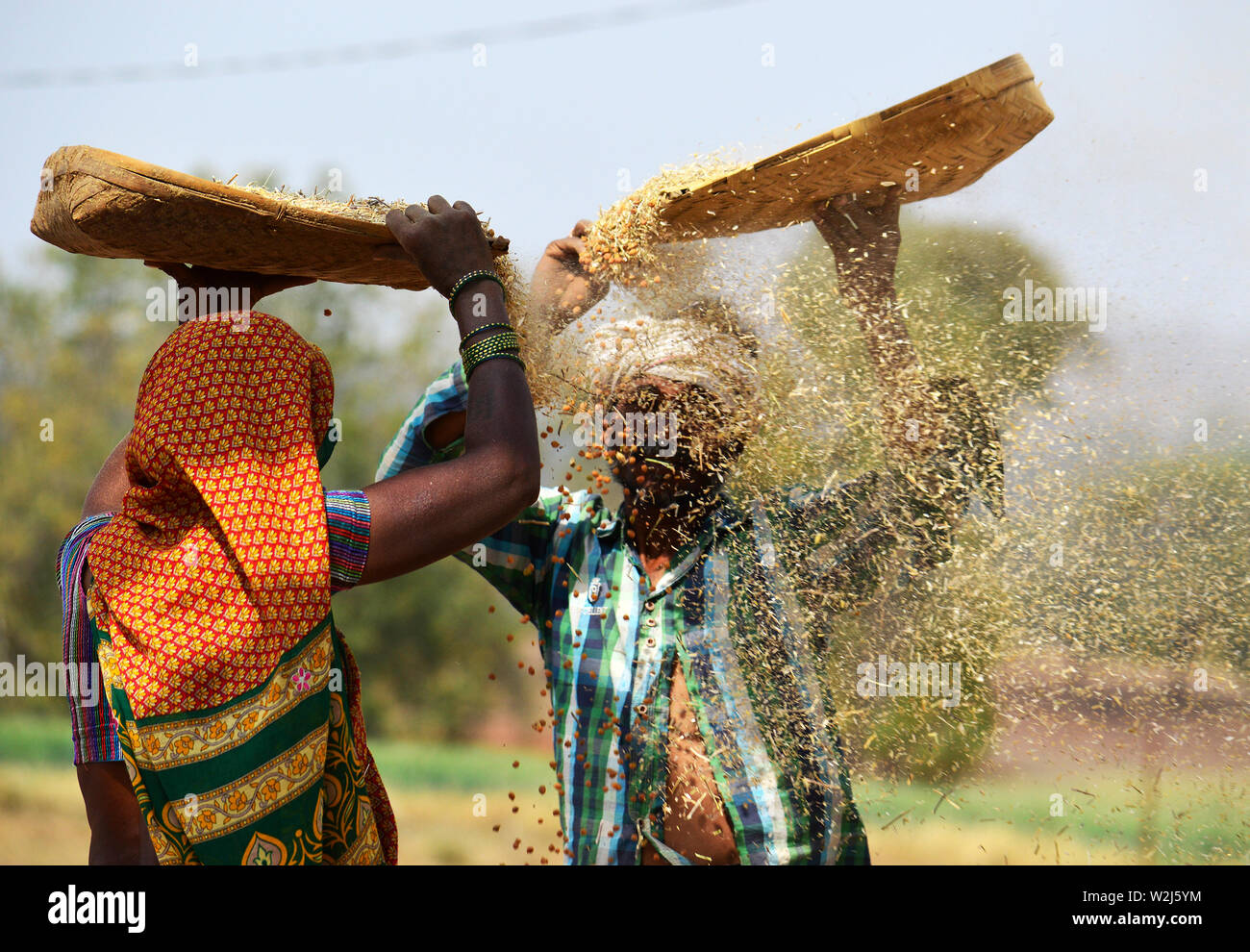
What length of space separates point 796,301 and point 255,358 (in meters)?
1.22

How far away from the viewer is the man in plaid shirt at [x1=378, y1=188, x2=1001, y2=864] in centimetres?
222

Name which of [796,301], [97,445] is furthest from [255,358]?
[97,445]

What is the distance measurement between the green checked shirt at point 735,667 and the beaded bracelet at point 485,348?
659 mm

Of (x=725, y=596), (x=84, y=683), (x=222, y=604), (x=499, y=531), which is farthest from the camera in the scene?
(x=499, y=531)

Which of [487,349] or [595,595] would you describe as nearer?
[487,349]

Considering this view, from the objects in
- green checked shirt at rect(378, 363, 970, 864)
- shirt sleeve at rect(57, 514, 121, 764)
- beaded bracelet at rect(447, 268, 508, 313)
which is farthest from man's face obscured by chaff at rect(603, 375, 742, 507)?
shirt sleeve at rect(57, 514, 121, 764)

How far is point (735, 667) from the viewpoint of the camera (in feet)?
7.42

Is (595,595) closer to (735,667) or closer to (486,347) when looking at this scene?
(735,667)

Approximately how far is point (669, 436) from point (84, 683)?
1.28 m

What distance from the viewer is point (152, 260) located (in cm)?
191

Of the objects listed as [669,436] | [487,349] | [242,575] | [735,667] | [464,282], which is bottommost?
[735,667]

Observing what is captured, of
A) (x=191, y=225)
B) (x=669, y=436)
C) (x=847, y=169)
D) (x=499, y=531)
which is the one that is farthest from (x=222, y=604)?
(x=847, y=169)

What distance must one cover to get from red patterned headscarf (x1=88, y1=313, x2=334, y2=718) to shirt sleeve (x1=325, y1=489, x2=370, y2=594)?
21mm

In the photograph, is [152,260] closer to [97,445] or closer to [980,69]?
[980,69]
